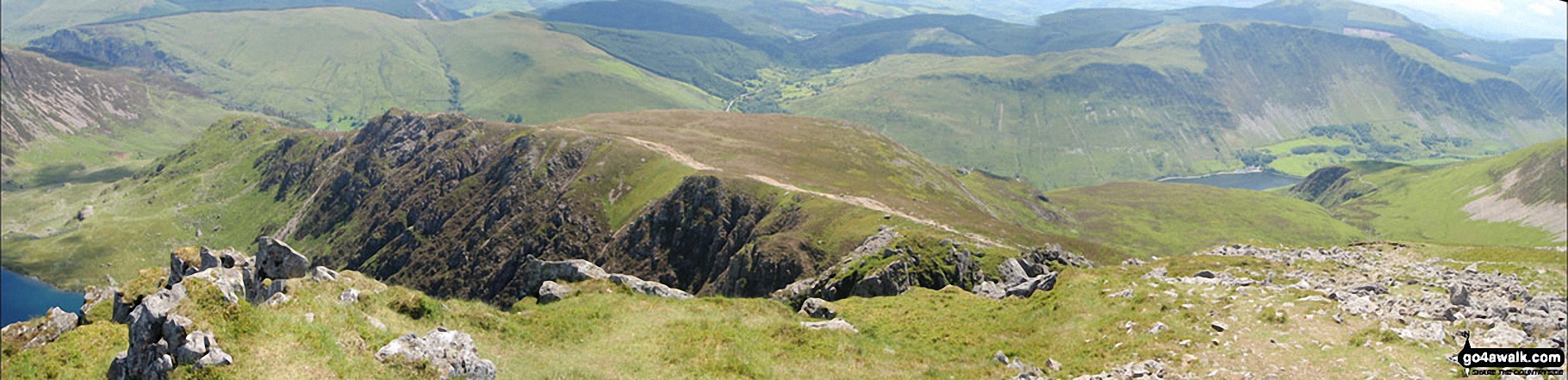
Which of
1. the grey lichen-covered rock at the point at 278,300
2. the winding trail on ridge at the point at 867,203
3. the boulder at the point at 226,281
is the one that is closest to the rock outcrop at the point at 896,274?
the winding trail on ridge at the point at 867,203

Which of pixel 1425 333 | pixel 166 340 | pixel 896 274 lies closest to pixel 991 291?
pixel 896 274

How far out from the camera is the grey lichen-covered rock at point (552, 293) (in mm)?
51344

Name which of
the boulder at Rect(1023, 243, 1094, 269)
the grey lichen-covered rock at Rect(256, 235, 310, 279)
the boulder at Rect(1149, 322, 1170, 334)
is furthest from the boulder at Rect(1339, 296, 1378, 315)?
the grey lichen-covered rock at Rect(256, 235, 310, 279)

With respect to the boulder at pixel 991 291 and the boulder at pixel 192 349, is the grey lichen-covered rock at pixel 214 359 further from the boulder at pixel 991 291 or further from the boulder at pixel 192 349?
the boulder at pixel 991 291

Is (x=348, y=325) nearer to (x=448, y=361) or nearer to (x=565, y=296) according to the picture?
(x=448, y=361)

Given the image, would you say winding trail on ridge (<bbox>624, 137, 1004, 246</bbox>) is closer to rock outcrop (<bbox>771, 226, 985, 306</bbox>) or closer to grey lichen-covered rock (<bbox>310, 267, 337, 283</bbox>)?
rock outcrop (<bbox>771, 226, 985, 306</bbox>)

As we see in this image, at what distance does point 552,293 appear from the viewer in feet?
170

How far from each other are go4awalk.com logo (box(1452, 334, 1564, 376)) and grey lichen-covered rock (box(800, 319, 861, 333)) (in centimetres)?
2607

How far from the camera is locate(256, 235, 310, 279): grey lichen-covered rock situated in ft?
127

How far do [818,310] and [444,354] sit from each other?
29090mm

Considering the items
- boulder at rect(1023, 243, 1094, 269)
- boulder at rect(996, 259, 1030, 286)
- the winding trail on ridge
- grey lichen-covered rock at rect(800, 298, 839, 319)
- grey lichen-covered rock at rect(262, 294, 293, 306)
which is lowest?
the winding trail on ridge

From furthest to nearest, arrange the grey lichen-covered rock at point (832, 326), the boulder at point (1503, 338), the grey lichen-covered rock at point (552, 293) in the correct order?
the grey lichen-covered rock at point (552, 293) < the grey lichen-covered rock at point (832, 326) < the boulder at point (1503, 338)

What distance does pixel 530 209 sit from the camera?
199 metres

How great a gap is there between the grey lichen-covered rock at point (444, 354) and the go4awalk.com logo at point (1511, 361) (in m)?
35.8
